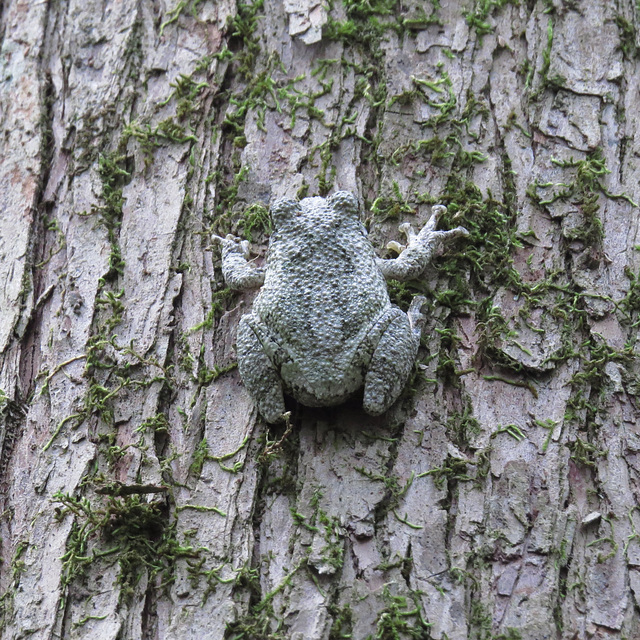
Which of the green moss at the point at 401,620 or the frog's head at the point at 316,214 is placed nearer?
the green moss at the point at 401,620

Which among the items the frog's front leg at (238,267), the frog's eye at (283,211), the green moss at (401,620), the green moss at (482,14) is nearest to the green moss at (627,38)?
the green moss at (482,14)

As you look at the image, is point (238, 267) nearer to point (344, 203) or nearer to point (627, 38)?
point (344, 203)

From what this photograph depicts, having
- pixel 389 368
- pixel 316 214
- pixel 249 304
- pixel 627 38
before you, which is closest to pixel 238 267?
pixel 249 304

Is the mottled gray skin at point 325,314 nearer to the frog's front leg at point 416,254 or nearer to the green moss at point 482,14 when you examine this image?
the frog's front leg at point 416,254

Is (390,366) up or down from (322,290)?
down

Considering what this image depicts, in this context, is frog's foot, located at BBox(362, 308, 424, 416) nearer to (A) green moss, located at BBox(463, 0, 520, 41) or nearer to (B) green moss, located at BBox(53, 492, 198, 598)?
(B) green moss, located at BBox(53, 492, 198, 598)

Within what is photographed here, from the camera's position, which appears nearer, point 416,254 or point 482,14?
point 416,254

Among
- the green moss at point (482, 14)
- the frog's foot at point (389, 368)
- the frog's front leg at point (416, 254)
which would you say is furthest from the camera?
the green moss at point (482, 14)
